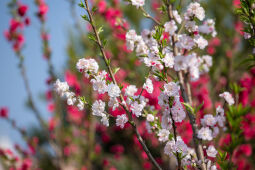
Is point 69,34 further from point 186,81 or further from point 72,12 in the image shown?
point 186,81

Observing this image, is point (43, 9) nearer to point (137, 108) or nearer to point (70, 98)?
point (70, 98)

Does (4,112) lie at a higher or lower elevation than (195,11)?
higher

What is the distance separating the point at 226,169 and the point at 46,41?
2.71 metres

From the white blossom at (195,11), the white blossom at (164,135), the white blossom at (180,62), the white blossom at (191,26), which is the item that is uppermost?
the white blossom at (195,11)

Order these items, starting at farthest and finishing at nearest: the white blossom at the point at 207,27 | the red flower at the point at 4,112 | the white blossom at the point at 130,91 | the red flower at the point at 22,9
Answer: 1. the red flower at the point at 4,112
2. the red flower at the point at 22,9
3. the white blossom at the point at 207,27
4. the white blossom at the point at 130,91

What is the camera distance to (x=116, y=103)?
4.07ft

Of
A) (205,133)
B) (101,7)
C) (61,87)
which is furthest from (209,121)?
(101,7)

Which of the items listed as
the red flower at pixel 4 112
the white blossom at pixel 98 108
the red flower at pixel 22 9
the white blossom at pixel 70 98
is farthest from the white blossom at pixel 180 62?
the red flower at pixel 4 112

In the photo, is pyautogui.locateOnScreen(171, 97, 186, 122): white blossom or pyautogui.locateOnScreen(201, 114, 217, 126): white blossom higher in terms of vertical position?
pyautogui.locateOnScreen(201, 114, 217, 126): white blossom

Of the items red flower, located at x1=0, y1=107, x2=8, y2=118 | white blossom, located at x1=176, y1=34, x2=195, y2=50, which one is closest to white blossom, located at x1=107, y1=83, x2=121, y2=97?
white blossom, located at x1=176, y1=34, x2=195, y2=50

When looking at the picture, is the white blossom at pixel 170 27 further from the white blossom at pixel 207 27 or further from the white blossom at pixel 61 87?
the white blossom at pixel 61 87

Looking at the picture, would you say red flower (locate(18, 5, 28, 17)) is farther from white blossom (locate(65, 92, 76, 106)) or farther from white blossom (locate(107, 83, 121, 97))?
white blossom (locate(107, 83, 121, 97))

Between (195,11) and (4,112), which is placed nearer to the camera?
(195,11)

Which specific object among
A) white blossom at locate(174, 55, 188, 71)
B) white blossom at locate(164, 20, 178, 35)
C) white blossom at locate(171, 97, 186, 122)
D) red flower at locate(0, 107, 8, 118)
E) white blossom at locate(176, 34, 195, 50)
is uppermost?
red flower at locate(0, 107, 8, 118)
